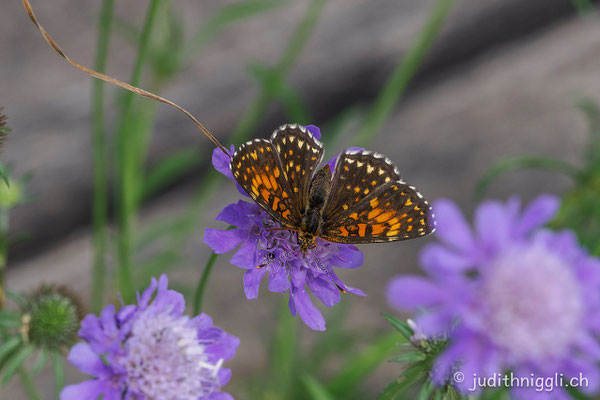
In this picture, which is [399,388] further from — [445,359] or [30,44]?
[30,44]

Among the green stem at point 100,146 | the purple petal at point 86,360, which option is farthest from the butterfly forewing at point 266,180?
the green stem at point 100,146

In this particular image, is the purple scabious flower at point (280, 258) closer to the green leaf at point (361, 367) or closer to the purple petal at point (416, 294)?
the purple petal at point (416, 294)

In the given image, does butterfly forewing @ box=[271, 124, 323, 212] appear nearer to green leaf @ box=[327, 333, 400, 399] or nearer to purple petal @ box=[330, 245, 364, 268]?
purple petal @ box=[330, 245, 364, 268]

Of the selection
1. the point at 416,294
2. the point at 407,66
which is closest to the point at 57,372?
the point at 416,294

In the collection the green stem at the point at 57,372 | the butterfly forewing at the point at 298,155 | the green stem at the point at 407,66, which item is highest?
the green stem at the point at 407,66

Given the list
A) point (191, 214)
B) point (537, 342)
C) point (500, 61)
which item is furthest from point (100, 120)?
point (500, 61)

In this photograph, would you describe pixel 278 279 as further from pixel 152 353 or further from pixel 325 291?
pixel 152 353
